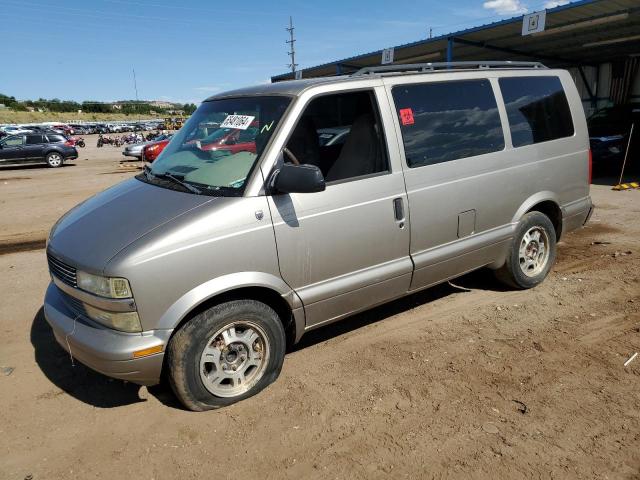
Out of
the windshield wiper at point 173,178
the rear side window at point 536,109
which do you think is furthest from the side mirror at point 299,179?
the rear side window at point 536,109

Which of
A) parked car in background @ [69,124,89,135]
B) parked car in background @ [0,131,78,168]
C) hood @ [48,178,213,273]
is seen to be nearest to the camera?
hood @ [48,178,213,273]

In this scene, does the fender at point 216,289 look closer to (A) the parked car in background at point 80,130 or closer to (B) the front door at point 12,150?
(B) the front door at point 12,150

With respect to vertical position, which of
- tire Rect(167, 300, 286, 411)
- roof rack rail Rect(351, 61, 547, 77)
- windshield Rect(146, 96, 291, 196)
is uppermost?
roof rack rail Rect(351, 61, 547, 77)

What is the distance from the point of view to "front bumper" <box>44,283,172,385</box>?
9.09 ft

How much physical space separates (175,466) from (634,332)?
12.1ft

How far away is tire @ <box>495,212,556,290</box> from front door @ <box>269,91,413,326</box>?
1410 mm

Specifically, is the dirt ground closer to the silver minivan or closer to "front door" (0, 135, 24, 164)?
the silver minivan

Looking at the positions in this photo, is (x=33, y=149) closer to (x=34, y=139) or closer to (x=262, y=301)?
(x=34, y=139)

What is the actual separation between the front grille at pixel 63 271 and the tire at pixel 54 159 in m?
21.7

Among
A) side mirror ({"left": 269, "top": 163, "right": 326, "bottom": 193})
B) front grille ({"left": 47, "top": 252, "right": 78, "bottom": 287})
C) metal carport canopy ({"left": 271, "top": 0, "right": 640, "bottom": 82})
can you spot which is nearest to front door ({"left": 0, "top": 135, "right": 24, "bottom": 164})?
metal carport canopy ({"left": 271, "top": 0, "right": 640, "bottom": 82})

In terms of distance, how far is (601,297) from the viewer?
4.68 m

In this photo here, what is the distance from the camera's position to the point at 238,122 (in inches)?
140

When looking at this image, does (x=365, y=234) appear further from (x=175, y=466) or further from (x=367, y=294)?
(x=175, y=466)

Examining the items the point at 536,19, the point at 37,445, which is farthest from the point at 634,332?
the point at 536,19
